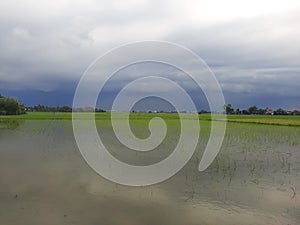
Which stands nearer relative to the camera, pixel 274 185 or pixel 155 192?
pixel 155 192

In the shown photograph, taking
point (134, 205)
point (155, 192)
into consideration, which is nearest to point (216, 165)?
point (155, 192)

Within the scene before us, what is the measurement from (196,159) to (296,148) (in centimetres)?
534

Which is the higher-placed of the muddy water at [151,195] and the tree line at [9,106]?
the tree line at [9,106]

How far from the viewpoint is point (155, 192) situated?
5.67m

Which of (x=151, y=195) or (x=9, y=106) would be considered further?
(x=9, y=106)

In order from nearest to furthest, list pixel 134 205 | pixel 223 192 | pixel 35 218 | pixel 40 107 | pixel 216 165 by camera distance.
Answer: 1. pixel 35 218
2. pixel 134 205
3. pixel 223 192
4. pixel 216 165
5. pixel 40 107

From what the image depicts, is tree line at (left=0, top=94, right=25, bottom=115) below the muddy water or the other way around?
the other way around

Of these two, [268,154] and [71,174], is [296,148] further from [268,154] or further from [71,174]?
[71,174]

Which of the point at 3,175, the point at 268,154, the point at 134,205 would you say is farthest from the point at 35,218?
the point at 268,154

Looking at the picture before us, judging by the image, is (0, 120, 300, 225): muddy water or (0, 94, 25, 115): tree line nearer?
(0, 120, 300, 225): muddy water

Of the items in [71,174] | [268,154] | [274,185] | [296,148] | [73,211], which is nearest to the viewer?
[73,211]

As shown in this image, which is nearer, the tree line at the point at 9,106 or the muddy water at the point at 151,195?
the muddy water at the point at 151,195

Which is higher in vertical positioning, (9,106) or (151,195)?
(9,106)

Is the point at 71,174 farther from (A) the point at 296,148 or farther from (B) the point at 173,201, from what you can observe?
(A) the point at 296,148
